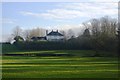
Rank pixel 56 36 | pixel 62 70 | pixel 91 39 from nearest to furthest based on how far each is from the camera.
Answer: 1. pixel 62 70
2. pixel 91 39
3. pixel 56 36

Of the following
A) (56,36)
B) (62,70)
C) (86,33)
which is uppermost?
(86,33)

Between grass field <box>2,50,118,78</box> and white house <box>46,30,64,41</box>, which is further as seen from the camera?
white house <box>46,30,64,41</box>

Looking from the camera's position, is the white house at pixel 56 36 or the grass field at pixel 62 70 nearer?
the grass field at pixel 62 70

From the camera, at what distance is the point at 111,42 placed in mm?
25484

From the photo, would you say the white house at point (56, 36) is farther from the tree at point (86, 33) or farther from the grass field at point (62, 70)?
the grass field at point (62, 70)

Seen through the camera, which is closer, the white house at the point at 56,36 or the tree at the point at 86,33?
the tree at the point at 86,33

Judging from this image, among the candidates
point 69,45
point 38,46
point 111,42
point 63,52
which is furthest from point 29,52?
point 111,42

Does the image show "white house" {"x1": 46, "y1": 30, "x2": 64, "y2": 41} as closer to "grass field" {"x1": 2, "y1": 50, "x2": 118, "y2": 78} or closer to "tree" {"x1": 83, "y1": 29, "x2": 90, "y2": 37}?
"tree" {"x1": 83, "y1": 29, "x2": 90, "y2": 37}

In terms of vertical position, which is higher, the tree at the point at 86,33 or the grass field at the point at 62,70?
the tree at the point at 86,33

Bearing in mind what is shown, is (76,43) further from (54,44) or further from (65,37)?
(54,44)

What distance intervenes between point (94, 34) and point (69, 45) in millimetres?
3777

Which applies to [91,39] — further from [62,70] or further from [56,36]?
[62,70]

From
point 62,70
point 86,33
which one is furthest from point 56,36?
point 62,70

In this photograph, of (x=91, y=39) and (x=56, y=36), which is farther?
(x=56, y=36)
